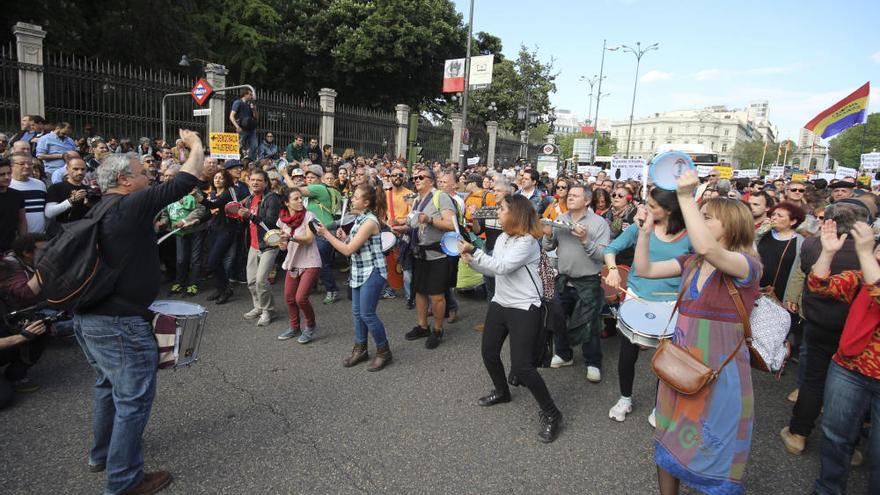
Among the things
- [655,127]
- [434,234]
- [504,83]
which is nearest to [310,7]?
[504,83]

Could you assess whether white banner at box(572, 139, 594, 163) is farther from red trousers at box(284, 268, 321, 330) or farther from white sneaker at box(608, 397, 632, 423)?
white sneaker at box(608, 397, 632, 423)

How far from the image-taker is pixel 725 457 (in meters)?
2.46

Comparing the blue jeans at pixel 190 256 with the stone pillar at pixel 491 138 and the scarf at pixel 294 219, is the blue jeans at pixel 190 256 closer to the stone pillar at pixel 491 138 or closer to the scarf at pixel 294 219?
the scarf at pixel 294 219

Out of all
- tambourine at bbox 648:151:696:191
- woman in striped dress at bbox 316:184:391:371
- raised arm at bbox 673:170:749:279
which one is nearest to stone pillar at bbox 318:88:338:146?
woman in striped dress at bbox 316:184:391:371

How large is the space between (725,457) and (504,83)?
3439cm

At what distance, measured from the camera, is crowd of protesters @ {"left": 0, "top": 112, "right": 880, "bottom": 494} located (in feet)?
8.30

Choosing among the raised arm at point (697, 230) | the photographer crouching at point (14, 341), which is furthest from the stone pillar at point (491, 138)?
the raised arm at point (697, 230)

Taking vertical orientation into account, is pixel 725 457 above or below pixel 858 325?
below

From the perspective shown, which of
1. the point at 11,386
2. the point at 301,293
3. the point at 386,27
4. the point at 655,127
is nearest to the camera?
the point at 11,386

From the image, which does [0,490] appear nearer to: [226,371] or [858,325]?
[226,371]

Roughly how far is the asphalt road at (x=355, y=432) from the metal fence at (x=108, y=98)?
9.70m

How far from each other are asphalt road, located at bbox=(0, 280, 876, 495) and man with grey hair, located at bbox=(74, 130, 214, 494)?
36 centimetres

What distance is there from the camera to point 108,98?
1232 cm

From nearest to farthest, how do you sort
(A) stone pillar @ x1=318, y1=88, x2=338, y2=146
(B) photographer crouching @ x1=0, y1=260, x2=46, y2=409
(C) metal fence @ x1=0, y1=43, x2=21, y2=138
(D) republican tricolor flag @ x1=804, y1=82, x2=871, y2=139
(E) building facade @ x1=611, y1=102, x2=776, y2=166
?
1. (B) photographer crouching @ x1=0, y1=260, x2=46, y2=409
2. (C) metal fence @ x1=0, y1=43, x2=21, y2=138
3. (D) republican tricolor flag @ x1=804, y1=82, x2=871, y2=139
4. (A) stone pillar @ x1=318, y1=88, x2=338, y2=146
5. (E) building facade @ x1=611, y1=102, x2=776, y2=166
